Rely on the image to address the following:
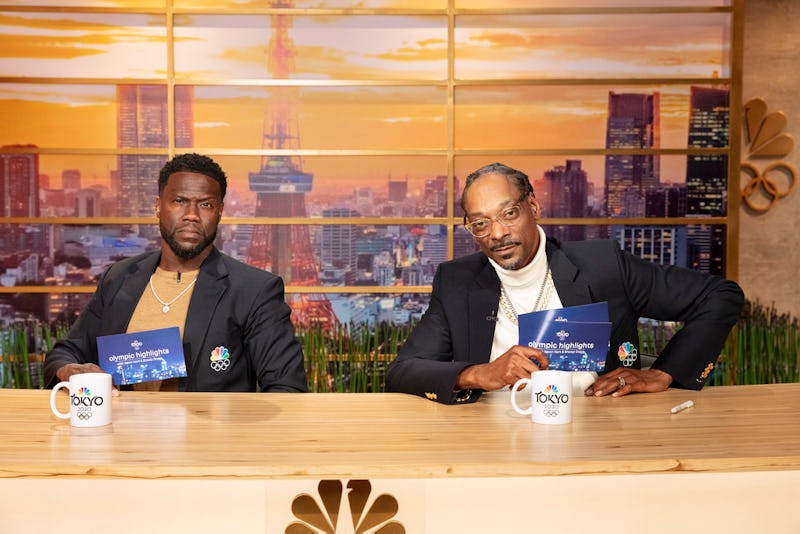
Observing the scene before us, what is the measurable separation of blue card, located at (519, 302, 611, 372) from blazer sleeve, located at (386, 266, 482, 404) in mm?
189

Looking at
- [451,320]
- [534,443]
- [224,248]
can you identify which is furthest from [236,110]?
[534,443]

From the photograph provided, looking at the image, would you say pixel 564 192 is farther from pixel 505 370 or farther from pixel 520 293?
pixel 505 370

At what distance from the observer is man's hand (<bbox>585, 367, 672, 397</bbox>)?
2125 mm

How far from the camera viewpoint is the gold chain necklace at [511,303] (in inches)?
99.0

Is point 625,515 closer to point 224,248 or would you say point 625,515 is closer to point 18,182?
point 224,248

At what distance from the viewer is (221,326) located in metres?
2.60

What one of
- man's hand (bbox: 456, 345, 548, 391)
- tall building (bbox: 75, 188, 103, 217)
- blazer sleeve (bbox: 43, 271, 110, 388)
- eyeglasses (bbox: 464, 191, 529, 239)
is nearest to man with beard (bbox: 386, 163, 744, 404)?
eyeglasses (bbox: 464, 191, 529, 239)

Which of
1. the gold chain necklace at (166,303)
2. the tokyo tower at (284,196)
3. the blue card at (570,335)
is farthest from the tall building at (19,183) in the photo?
the blue card at (570,335)

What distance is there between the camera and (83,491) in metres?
1.54

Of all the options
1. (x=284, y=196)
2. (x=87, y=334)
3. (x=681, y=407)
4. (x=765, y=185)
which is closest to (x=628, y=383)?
(x=681, y=407)

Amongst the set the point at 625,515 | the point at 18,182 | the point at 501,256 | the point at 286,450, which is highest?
the point at 18,182

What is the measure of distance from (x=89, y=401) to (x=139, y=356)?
1.28ft

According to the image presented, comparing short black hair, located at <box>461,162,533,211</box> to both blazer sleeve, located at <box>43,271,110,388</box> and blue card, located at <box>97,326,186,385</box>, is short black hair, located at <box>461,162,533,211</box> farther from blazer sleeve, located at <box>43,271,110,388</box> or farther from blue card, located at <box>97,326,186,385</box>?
blazer sleeve, located at <box>43,271,110,388</box>

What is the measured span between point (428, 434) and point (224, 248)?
3186mm
